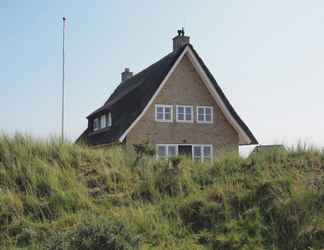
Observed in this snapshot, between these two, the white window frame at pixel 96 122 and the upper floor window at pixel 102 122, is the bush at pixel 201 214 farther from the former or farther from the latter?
the white window frame at pixel 96 122

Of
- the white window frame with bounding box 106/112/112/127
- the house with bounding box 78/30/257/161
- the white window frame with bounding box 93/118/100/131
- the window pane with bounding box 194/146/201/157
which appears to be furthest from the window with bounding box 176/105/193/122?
the white window frame with bounding box 93/118/100/131

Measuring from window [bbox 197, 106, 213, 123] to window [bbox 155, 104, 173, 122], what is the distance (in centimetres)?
203

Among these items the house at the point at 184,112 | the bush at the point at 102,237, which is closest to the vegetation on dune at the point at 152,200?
the bush at the point at 102,237

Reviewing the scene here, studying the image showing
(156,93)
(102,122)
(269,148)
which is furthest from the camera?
(102,122)

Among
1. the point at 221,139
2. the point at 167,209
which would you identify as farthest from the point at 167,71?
the point at 167,209

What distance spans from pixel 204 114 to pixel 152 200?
18.2m

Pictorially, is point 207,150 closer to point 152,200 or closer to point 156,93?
point 156,93

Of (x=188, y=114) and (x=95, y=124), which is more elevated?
(x=188, y=114)

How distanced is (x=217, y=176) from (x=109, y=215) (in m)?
3.05

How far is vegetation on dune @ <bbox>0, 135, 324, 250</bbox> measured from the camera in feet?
21.5

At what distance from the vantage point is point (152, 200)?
8.14 m

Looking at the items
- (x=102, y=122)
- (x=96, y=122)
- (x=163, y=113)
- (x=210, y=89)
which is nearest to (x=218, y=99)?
(x=210, y=89)

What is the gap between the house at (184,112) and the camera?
24516 millimetres

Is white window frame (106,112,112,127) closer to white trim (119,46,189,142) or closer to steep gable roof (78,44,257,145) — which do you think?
steep gable roof (78,44,257,145)
